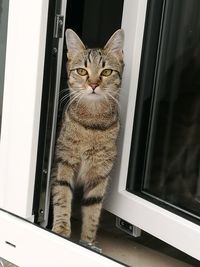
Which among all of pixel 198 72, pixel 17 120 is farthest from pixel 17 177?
pixel 198 72

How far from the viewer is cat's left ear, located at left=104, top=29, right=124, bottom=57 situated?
115cm

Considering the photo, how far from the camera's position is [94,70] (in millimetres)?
1172

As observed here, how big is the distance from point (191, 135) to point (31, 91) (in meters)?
0.43

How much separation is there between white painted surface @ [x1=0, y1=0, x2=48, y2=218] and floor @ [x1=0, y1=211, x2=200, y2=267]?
0.20m

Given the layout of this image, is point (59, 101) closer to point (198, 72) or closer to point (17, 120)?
point (17, 120)

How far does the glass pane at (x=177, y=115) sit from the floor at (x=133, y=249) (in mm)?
182

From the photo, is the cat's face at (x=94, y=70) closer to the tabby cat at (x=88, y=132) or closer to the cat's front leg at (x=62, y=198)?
the tabby cat at (x=88, y=132)

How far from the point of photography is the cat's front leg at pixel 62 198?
1.25 meters

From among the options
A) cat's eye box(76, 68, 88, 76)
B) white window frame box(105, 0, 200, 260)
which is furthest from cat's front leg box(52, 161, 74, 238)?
cat's eye box(76, 68, 88, 76)

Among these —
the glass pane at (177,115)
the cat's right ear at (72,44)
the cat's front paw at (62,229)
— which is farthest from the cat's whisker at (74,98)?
the cat's front paw at (62,229)

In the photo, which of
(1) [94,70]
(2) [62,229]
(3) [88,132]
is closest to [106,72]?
(1) [94,70]

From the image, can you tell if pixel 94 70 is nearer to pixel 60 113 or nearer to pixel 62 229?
pixel 60 113

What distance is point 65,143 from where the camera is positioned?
122 centimetres

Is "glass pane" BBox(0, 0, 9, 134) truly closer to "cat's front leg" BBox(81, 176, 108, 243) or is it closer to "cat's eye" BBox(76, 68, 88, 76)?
"cat's eye" BBox(76, 68, 88, 76)
